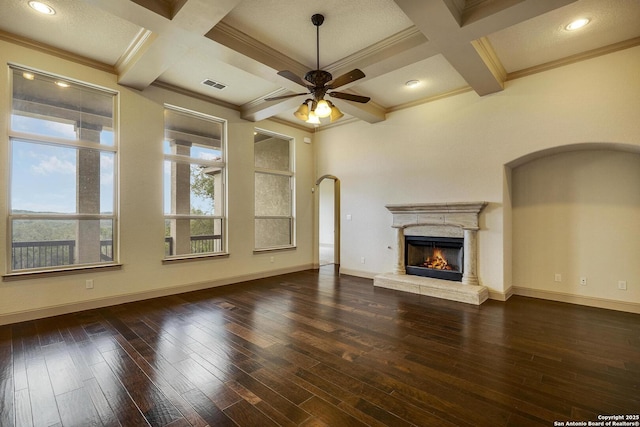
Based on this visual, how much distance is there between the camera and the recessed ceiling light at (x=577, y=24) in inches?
127

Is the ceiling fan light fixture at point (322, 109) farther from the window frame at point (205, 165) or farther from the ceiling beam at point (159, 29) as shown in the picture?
the window frame at point (205, 165)

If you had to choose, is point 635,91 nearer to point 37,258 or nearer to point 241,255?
point 241,255

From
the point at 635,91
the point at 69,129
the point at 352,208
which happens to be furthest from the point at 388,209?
the point at 69,129

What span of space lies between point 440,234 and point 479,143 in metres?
1.62

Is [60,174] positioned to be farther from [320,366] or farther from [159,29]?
[320,366]

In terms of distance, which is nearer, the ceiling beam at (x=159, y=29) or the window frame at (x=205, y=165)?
the ceiling beam at (x=159, y=29)

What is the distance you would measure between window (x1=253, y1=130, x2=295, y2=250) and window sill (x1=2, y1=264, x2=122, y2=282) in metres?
2.67

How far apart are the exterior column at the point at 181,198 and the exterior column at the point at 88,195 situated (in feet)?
3.50

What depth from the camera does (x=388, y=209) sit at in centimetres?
585

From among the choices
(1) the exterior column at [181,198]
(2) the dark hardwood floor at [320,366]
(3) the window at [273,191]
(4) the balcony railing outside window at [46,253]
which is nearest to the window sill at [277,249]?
(3) the window at [273,191]

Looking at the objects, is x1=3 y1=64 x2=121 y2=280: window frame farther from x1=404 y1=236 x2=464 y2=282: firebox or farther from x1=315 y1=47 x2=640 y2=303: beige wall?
x1=404 y1=236 x2=464 y2=282: firebox

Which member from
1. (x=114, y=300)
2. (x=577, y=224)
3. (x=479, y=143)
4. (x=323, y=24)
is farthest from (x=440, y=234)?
(x=114, y=300)

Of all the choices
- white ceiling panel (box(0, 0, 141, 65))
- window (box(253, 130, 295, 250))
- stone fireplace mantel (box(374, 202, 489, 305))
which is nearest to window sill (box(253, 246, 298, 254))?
window (box(253, 130, 295, 250))

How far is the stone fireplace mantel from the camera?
4.64m
